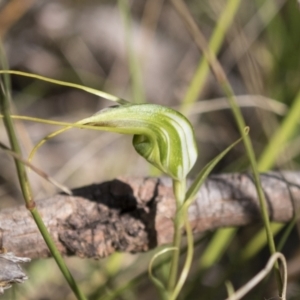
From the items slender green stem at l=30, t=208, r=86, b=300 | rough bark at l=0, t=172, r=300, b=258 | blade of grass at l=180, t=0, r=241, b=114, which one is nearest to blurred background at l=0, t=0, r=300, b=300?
blade of grass at l=180, t=0, r=241, b=114

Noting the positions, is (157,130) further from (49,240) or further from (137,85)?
(137,85)

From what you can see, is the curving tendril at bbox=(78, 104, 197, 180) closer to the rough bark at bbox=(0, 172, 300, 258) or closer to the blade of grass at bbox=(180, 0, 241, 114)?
the rough bark at bbox=(0, 172, 300, 258)

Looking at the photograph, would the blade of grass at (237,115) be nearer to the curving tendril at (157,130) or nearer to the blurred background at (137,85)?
the curving tendril at (157,130)

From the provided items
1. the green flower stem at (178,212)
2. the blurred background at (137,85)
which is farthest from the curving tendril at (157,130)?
the blurred background at (137,85)

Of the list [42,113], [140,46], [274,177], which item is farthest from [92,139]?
[274,177]

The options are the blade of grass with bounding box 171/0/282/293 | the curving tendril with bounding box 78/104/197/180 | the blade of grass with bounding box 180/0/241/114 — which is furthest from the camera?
the blade of grass with bounding box 180/0/241/114

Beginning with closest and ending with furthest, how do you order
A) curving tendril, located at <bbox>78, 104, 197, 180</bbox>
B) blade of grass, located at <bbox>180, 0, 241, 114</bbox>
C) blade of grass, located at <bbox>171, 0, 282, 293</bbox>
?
curving tendril, located at <bbox>78, 104, 197, 180</bbox> < blade of grass, located at <bbox>171, 0, 282, 293</bbox> < blade of grass, located at <bbox>180, 0, 241, 114</bbox>

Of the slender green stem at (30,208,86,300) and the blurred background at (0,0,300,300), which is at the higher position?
the blurred background at (0,0,300,300)

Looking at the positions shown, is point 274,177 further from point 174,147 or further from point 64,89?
point 64,89
